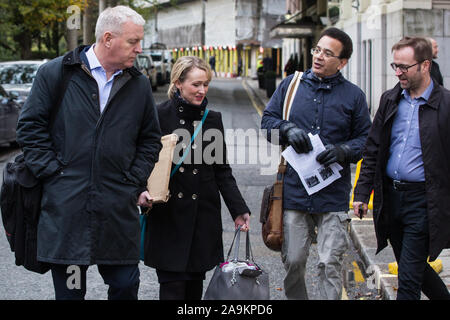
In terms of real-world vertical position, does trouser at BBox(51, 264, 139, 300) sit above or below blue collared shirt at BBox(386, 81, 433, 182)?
below

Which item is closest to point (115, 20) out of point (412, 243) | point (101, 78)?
point (101, 78)

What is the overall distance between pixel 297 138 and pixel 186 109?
737mm

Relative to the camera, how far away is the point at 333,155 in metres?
4.67

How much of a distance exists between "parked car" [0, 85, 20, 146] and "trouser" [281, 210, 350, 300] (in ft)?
33.6

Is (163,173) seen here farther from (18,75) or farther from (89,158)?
(18,75)

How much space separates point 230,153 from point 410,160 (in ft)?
32.7

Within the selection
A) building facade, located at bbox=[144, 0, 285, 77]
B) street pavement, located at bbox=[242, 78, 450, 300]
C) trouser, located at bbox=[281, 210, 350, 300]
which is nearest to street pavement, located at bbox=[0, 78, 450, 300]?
street pavement, located at bbox=[242, 78, 450, 300]

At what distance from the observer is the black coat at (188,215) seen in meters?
4.36

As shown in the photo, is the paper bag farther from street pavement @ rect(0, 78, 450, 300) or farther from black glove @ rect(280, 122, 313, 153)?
street pavement @ rect(0, 78, 450, 300)

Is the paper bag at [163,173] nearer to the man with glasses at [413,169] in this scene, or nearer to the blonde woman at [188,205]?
the blonde woman at [188,205]

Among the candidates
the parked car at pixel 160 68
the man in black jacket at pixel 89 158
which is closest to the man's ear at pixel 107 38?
the man in black jacket at pixel 89 158

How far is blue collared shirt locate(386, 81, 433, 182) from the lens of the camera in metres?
4.57

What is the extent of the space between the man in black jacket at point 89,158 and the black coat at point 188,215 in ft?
1.49
